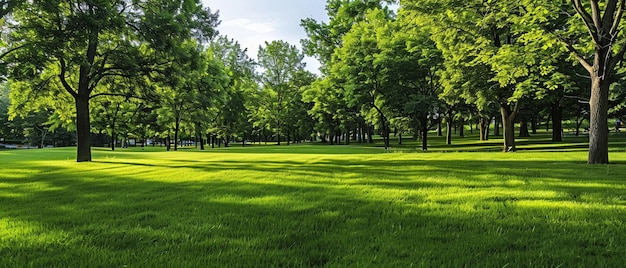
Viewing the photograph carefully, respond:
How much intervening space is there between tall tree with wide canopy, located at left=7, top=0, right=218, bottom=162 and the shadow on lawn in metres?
7.65

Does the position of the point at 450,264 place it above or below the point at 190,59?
below

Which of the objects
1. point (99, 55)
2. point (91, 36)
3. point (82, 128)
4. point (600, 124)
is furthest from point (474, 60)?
point (82, 128)

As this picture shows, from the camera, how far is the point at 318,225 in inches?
186

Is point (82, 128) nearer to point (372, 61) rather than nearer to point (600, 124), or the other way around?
point (372, 61)

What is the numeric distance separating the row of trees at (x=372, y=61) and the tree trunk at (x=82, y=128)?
0.16 feet

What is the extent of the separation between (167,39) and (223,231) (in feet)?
47.6

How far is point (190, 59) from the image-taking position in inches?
714

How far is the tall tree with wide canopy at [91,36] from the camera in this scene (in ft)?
44.6

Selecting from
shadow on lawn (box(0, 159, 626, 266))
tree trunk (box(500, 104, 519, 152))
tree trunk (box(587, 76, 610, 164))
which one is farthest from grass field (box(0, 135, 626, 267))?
tree trunk (box(500, 104, 519, 152))

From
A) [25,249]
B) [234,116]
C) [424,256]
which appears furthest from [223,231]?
[234,116]

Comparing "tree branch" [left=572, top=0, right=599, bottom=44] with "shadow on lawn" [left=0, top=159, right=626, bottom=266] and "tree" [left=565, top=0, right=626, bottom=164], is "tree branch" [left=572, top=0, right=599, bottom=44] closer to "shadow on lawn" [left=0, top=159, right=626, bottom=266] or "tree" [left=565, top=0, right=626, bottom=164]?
"tree" [left=565, top=0, right=626, bottom=164]

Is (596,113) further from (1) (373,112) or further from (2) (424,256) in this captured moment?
(1) (373,112)

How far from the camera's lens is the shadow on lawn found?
3607mm

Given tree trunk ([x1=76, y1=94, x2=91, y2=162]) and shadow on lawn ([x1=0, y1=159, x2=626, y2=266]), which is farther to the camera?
tree trunk ([x1=76, y1=94, x2=91, y2=162])
